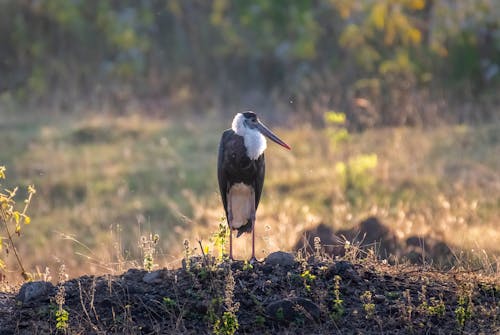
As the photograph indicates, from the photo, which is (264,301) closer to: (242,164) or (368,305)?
(368,305)

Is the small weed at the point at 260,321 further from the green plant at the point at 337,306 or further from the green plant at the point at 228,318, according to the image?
the green plant at the point at 337,306

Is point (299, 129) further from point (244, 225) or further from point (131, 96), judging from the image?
point (244, 225)

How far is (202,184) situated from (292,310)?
7.16m

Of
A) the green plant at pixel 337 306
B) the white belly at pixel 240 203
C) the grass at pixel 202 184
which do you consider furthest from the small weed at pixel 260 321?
the grass at pixel 202 184

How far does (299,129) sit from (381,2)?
2871 mm

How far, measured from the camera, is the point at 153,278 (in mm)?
5895

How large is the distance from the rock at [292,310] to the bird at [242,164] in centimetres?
132

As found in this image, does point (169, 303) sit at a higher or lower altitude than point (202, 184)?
lower

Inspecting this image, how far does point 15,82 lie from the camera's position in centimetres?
1775

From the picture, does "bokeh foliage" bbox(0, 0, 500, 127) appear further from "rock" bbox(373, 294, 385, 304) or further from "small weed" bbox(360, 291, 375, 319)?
"small weed" bbox(360, 291, 375, 319)

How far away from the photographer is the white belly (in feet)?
23.6

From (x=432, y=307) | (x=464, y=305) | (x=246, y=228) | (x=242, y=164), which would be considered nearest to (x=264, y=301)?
(x=432, y=307)

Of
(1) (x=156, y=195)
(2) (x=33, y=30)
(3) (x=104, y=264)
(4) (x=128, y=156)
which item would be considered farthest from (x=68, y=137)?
(3) (x=104, y=264)

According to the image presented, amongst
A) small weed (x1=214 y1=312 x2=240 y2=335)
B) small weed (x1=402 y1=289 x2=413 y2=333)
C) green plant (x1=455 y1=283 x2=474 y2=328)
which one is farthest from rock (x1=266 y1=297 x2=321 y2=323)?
green plant (x1=455 y1=283 x2=474 y2=328)
